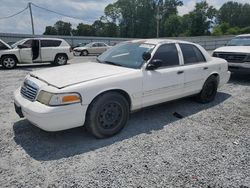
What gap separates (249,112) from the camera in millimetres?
5422

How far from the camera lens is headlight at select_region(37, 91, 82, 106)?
11.3 ft

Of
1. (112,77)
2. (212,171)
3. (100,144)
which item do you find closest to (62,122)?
(100,144)

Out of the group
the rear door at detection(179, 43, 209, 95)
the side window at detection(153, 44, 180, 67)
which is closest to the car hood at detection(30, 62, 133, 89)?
the side window at detection(153, 44, 180, 67)

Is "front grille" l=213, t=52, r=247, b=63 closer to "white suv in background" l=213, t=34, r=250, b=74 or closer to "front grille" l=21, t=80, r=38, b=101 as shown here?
"white suv in background" l=213, t=34, r=250, b=74

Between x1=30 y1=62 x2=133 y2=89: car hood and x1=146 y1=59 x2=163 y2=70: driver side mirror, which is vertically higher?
x1=146 y1=59 x2=163 y2=70: driver side mirror

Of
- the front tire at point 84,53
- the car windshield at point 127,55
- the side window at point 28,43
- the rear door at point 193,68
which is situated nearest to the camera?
the car windshield at point 127,55

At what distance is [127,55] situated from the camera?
4.81m

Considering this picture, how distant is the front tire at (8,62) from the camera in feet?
39.1

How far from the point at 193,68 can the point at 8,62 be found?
394 inches

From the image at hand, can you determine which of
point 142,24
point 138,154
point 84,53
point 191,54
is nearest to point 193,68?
point 191,54

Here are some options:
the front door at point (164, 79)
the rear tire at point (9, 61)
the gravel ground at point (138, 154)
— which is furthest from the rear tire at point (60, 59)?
the front door at point (164, 79)

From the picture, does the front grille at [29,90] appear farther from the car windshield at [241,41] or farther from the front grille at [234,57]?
the car windshield at [241,41]

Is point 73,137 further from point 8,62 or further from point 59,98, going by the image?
point 8,62

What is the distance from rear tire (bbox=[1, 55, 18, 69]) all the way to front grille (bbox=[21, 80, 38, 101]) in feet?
29.3
